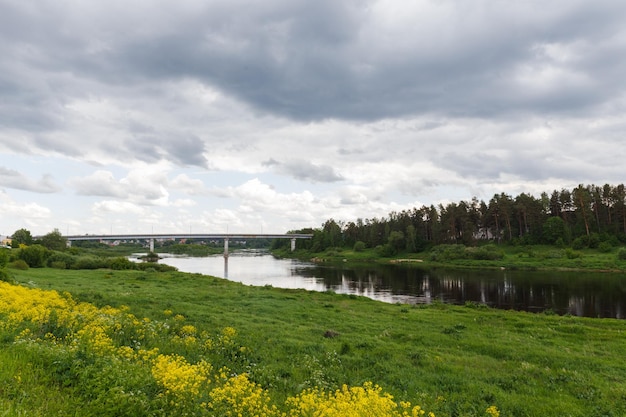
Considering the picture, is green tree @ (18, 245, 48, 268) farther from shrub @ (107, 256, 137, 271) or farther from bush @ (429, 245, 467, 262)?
bush @ (429, 245, 467, 262)

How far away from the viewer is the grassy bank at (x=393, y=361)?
811 cm

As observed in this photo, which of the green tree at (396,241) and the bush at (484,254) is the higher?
the green tree at (396,241)

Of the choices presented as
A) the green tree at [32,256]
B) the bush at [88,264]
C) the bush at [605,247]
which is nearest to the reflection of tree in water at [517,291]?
the bush at [605,247]

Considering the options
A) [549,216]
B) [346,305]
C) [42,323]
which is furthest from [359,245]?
[42,323]

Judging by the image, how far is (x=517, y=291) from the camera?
171 feet

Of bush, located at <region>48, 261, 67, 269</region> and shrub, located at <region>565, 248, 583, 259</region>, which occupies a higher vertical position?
bush, located at <region>48, 261, 67, 269</region>

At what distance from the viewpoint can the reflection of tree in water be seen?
1588 inches

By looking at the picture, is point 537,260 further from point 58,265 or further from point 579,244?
point 58,265

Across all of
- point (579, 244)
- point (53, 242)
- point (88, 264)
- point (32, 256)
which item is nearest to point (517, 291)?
point (579, 244)

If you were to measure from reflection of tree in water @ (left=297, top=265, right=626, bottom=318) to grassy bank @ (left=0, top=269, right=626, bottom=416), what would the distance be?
13.8 metres

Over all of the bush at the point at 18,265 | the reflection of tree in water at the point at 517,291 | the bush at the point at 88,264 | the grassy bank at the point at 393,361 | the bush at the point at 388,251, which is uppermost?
the bush at the point at 18,265

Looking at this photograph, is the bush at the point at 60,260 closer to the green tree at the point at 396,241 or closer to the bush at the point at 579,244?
the green tree at the point at 396,241

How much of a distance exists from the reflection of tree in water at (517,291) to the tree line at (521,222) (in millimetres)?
42165

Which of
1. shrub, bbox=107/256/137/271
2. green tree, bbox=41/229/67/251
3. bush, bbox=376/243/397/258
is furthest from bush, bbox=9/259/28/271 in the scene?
bush, bbox=376/243/397/258
